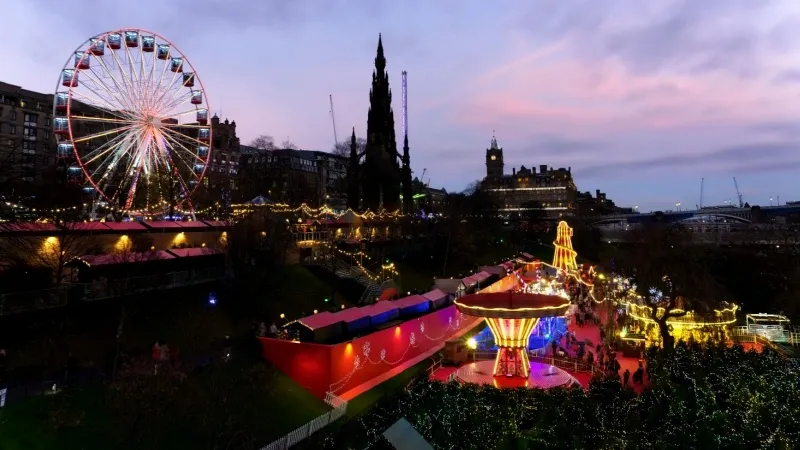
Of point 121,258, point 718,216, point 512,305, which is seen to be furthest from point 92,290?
Result: point 718,216

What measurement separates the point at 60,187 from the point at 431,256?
32352 mm

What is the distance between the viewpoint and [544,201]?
148500mm

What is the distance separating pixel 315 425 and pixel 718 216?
107 m

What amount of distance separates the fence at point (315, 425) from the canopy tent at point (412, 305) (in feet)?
22.1

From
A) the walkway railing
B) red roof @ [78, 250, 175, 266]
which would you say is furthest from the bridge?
red roof @ [78, 250, 175, 266]

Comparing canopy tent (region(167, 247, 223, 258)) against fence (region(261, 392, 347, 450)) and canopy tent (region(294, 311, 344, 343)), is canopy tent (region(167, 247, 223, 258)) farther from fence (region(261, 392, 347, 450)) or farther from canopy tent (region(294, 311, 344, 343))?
fence (region(261, 392, 347, 450))

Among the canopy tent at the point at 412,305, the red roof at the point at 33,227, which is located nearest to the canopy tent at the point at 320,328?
the canopy tent at the point at 412,305

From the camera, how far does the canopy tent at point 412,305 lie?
982 inches

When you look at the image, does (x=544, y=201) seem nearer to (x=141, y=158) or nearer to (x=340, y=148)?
(x=340, y=148)

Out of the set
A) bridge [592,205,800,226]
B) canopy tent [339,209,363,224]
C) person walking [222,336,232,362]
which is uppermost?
bridge [592,205,800,226]

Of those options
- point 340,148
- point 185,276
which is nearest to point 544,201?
point 340,148

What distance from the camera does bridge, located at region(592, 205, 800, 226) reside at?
8756 centimetres

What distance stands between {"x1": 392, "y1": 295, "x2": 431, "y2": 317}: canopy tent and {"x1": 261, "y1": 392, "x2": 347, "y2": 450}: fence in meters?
6.74

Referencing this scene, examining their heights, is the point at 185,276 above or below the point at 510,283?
above
